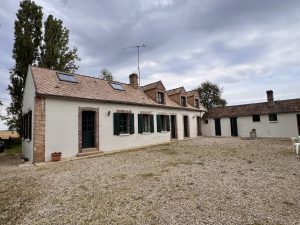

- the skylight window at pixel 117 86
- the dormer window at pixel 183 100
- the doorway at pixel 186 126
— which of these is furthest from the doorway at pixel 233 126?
the skylight window at pixel 117 86

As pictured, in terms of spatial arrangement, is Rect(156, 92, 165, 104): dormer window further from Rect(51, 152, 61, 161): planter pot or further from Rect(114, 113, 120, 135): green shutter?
Rect(51, 152, 61, 161): planter pot

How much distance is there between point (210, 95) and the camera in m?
44.3

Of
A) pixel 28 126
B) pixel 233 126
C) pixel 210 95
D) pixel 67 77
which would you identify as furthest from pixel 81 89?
pixel 210 95

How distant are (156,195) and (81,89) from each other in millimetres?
9978

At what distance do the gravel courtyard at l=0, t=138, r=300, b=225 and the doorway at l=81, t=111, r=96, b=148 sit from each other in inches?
171

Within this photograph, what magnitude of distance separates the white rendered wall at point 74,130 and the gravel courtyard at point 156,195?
2939mm

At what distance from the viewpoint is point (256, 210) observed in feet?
13.2

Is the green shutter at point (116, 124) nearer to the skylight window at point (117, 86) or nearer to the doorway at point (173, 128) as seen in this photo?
the skylight window at point (117, 86)

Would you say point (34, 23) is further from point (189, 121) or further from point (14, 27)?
point (189, 121)

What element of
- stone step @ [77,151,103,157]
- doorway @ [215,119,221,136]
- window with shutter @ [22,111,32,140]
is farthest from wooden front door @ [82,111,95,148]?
doorway @ [215,119,221,136]

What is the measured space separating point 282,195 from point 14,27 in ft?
86.5

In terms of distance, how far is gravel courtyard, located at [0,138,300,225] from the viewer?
152 inches

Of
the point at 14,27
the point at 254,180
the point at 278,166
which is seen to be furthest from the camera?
the point at 14,27

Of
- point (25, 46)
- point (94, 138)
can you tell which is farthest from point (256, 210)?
point (25, 46)
